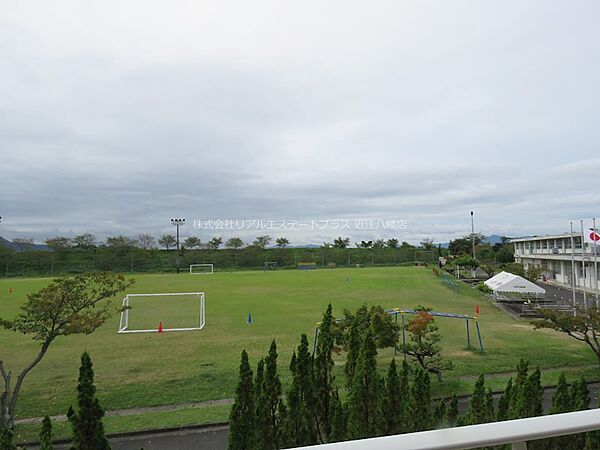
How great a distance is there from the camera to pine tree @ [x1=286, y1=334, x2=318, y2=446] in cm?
374

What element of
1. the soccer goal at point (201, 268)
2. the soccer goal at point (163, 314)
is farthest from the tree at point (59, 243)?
the soccer goal at point (163, 314)

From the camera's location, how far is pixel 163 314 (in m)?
16.0

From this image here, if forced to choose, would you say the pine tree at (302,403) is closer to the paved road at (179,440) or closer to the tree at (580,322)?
the paved road at (179,440)

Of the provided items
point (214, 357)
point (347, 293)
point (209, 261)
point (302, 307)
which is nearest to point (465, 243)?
point (209, 261)

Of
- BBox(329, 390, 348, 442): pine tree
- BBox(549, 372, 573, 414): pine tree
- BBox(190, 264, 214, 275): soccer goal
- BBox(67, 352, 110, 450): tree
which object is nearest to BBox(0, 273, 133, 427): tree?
BBox(67, 352, 110, 450): tree

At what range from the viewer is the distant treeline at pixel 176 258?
143 feet

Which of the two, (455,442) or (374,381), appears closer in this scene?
(455,442)

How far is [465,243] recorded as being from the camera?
56.4 meters

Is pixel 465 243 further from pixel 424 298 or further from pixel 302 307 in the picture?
pixel 302 307

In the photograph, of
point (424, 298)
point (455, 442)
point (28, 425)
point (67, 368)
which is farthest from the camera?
point (424, 298)

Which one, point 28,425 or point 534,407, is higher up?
point 534,407

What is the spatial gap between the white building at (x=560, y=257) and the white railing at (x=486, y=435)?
23.8 meters

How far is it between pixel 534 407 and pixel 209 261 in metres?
49.1

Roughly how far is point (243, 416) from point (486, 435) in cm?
322
